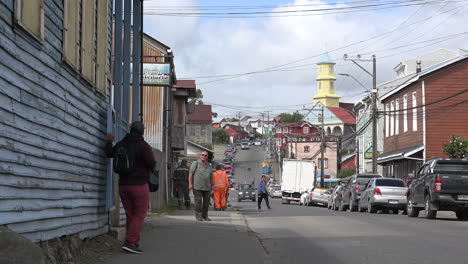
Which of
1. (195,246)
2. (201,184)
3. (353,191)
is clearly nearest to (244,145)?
(353,191)

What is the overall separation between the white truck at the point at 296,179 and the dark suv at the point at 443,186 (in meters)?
27.3

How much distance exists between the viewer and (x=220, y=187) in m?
24.4

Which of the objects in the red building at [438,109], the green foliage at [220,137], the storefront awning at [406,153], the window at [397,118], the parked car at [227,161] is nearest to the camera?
the red building at [438,109]

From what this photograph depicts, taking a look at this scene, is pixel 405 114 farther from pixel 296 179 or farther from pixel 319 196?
pixel 319 196

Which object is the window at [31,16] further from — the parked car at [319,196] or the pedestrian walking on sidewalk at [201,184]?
the parked car at [319,196]

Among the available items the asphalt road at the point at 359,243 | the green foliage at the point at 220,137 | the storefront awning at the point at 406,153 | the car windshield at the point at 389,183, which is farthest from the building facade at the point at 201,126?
the asphalt road at the point at 359,243

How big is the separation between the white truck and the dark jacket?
134 ft

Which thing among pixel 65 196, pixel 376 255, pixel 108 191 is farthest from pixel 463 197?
pixel 65 196

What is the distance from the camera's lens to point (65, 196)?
28.5 feet

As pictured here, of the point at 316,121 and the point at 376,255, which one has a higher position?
the point at 316,121

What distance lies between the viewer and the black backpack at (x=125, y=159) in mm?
9984

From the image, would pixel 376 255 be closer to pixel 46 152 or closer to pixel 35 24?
pixel 46 152

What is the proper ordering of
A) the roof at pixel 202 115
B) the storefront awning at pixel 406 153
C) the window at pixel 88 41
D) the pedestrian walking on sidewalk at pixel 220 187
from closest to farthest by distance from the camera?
the window at pixel 88 41, the pedestrian walking on sidewalk at pixel 220 187, the storefront awning at pixel 406 153, the roof at pixel 202 115

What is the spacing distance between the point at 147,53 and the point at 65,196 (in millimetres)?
25236
